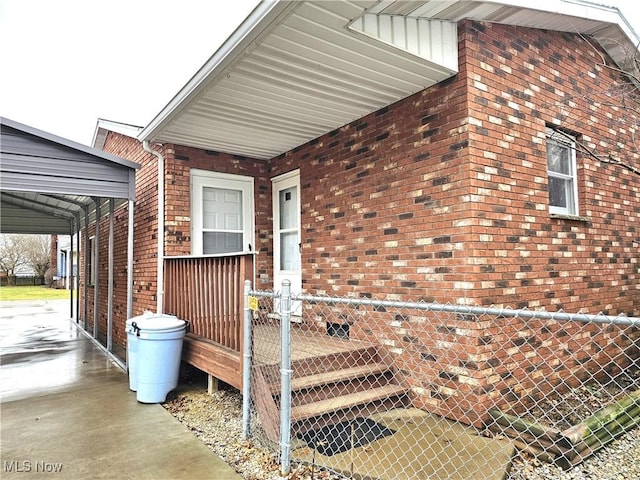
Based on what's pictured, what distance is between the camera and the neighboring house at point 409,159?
3.68 metres

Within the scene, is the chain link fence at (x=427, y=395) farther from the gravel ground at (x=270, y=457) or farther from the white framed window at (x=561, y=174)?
the white framed window at (x=561, y=174)

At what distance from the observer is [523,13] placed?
13.7ft

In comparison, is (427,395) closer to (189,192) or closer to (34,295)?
(189,192)

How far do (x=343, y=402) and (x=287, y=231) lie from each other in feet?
10.9

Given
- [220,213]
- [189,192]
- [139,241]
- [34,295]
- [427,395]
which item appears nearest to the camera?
[427,395]

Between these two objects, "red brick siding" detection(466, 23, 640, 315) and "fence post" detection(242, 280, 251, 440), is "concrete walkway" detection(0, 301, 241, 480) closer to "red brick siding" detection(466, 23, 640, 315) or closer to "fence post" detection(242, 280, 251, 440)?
"fence post" detection(242, 280, 251, 440)

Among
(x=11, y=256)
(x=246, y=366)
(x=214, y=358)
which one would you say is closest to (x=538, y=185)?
(x=246, y=366)

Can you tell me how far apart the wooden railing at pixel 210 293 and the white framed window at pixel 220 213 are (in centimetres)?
70

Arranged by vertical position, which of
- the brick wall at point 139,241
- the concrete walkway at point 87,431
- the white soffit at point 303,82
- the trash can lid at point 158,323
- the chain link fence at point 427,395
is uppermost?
the white soffit at point 303,82

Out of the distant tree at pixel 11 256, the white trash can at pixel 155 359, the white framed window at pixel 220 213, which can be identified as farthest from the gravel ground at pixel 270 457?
the distant tree at pixel 11 256

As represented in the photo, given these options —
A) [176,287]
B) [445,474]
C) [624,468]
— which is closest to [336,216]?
[176,287]

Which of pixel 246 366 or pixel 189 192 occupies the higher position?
pixel 189 192

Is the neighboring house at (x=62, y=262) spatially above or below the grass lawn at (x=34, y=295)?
above

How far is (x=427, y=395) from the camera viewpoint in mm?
3949
